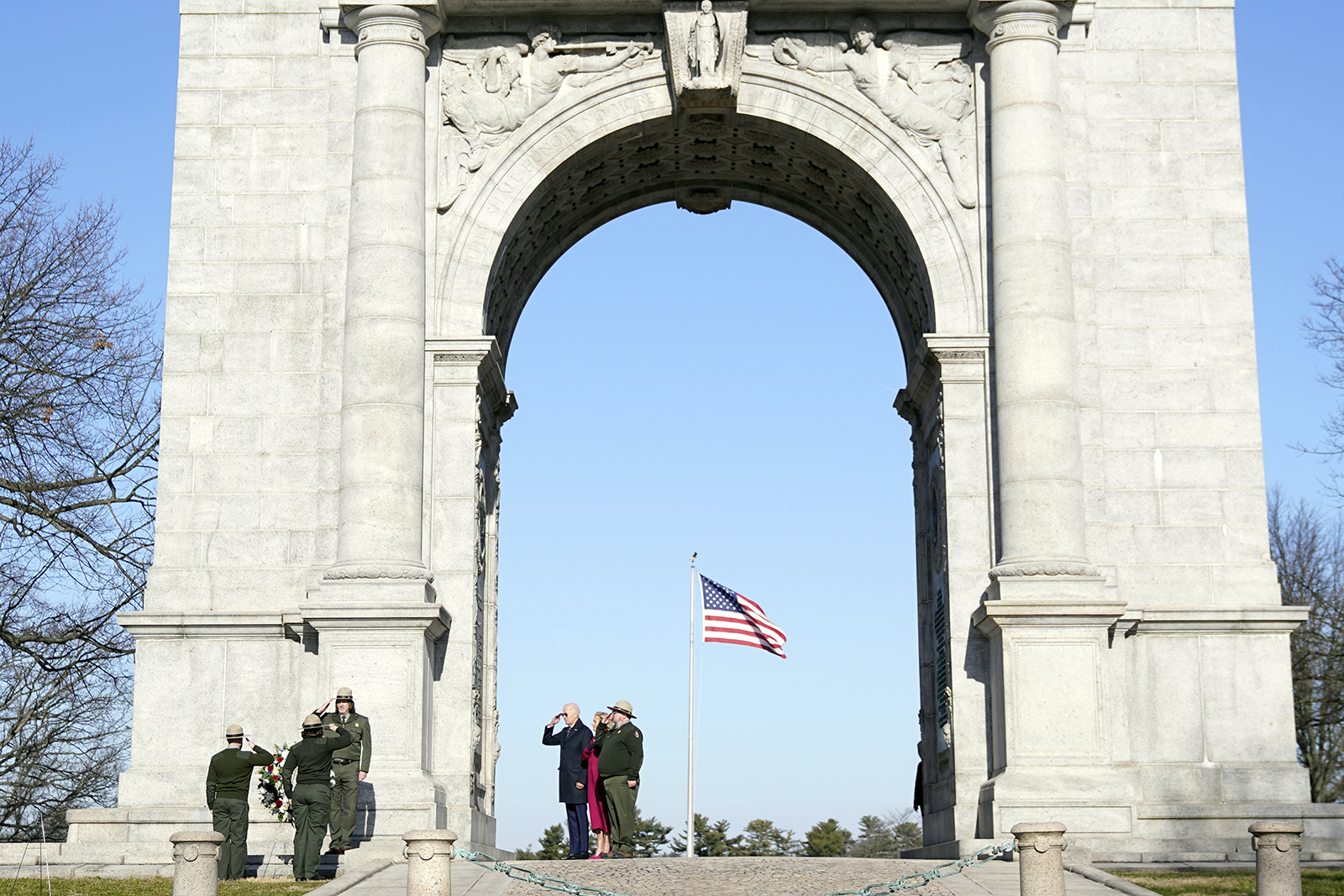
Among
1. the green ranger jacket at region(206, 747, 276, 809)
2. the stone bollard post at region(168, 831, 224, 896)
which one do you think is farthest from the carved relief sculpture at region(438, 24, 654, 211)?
the stone bollard post at region(168, 831, 224, 896)

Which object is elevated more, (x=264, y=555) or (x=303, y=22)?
(x=303, y=22)

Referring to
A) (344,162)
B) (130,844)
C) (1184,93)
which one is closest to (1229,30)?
(1184,93)

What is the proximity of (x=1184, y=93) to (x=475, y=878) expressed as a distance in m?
15.7

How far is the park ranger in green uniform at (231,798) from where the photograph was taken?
67.6 feet

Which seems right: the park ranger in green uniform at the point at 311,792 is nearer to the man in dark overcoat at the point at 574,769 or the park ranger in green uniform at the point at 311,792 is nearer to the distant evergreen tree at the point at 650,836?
the man in dark overcoat at the point at 574,769

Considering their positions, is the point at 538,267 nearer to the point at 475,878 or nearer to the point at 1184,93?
the point at 1184,93

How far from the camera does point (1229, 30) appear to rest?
88.2ft

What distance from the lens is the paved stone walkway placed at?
1816cm

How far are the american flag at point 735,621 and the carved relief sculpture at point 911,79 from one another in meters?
7.96

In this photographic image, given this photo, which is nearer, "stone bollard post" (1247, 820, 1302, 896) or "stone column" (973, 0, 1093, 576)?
"stone bollard post" (1247, 820, 1302, 896)

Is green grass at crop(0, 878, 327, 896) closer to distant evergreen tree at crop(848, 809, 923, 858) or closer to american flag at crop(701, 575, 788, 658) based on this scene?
american flag at crop(701, 575, 788, 658)

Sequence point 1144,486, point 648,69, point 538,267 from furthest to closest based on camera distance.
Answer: point 538,267, point 648,69, point 1144,486

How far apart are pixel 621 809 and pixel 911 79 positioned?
1163cm

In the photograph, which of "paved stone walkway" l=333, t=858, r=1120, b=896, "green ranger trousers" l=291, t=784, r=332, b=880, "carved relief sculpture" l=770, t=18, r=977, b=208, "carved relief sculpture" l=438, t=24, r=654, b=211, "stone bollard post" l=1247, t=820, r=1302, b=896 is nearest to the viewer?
"stone bollard post" l=1247, t=820, r=1302, b=896
